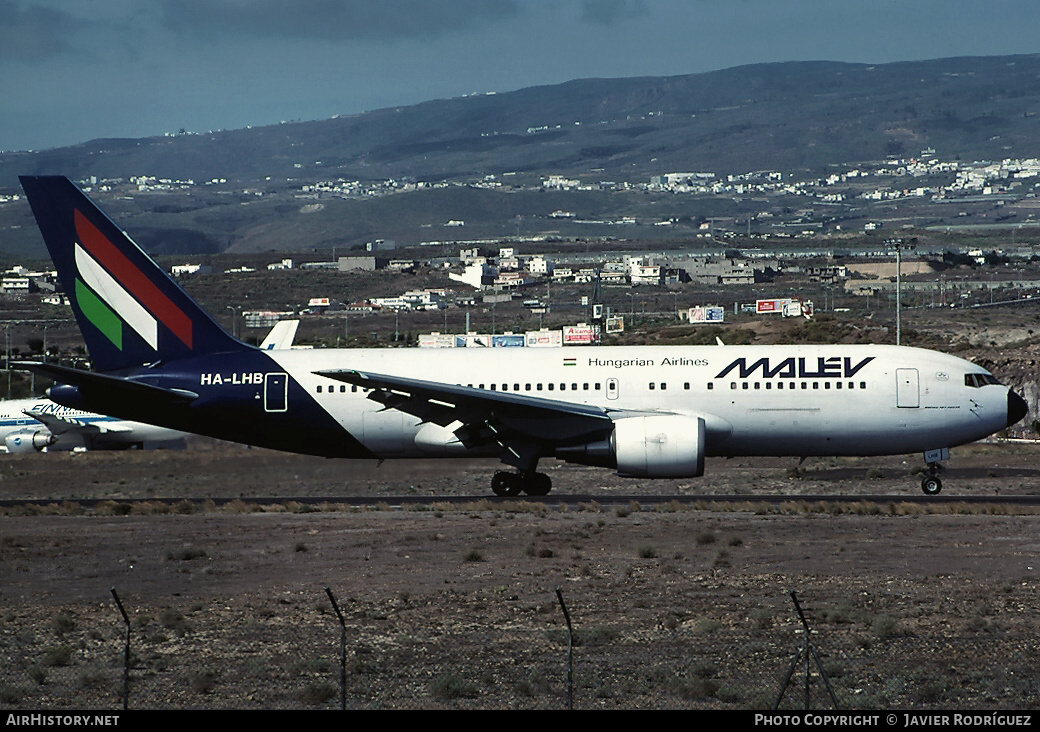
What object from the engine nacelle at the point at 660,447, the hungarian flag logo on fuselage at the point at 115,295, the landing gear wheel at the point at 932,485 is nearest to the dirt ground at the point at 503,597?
the landing gear wheel at the point at 932,485

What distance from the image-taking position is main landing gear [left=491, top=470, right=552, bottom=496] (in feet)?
134

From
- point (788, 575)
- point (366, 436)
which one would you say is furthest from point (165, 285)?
point (788, 575)

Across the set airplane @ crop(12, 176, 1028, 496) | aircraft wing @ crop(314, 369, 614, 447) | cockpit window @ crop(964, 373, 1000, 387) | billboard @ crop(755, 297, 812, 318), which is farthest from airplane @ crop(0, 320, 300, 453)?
billboard @ crop(755, 297, 812, 318)

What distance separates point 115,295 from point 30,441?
116 feet

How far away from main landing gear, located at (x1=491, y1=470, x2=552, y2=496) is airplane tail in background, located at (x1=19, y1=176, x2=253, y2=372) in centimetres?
889

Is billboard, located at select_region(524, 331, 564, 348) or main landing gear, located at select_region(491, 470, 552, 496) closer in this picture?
main landing gear, located at select_region(491, 470, 552, 496)

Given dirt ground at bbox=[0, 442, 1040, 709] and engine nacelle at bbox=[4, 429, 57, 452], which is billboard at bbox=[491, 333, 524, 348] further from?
dirt ground at bbox=[0, 442, 1040, 709]

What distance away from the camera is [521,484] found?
4072 centimetres

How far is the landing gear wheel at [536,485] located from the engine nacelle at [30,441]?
38.8m

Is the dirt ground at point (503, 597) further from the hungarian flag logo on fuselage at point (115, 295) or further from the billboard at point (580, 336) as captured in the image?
the billboard at point (580, 336)

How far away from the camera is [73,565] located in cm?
2861

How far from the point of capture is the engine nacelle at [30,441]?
7175 centimetres

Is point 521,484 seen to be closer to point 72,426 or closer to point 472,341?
point 72,426
